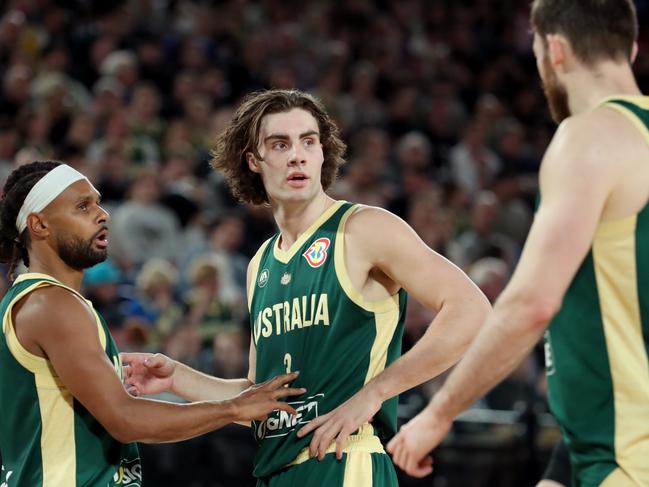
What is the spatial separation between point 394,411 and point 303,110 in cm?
140

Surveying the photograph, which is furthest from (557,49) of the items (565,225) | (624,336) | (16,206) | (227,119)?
(227,119)

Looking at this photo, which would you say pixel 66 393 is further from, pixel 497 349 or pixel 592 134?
pixel 592 134

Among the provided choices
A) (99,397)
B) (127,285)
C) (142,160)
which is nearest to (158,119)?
(142,160)

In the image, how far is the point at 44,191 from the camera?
4.49m

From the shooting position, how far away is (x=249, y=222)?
10.7m

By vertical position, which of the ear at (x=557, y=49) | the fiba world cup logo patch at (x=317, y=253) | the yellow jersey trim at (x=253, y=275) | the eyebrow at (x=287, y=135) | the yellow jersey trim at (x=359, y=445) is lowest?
the yellow jersey trim at (x=359, y=445)

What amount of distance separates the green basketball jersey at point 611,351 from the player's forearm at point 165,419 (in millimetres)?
1481

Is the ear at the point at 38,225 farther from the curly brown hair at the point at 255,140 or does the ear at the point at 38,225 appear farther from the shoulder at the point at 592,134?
the shoulder at the point at 592,134

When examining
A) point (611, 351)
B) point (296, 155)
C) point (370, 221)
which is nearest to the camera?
point (611, 351)

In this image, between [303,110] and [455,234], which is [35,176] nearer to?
[303,110]

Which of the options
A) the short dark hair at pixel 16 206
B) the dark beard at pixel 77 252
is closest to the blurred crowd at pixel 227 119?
the short dark hair at pixel 16 206

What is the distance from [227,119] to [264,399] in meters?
7.48

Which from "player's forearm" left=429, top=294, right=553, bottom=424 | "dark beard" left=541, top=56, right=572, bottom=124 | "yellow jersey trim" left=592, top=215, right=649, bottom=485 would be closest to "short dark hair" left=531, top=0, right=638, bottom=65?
"dark beard" left=541, top=56, right=572, bottom=124

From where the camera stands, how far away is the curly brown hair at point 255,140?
4910 millimetres
